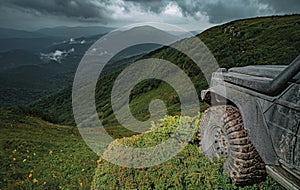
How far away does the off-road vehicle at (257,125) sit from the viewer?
12.0 ft

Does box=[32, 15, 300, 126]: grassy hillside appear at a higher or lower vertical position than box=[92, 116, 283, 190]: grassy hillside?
lower

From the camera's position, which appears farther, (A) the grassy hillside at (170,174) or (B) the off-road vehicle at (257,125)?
(A) the grassy hillside at (170,174)

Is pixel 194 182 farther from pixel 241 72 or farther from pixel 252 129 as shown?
pixel 241 72

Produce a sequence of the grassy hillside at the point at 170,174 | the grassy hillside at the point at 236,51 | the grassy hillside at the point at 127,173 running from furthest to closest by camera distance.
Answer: the grassy hillside at the point at 236,51 < the grassy hillside at the point at 127,173 < the grassy hillside at the point at 170,174

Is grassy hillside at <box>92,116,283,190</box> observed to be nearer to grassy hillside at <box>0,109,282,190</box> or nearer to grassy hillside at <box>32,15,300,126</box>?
grassy hillside at <box>0,109,282,190</box>

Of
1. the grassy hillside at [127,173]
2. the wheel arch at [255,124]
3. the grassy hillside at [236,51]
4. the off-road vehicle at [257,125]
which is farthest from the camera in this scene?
the grassy hillside at [236,51]

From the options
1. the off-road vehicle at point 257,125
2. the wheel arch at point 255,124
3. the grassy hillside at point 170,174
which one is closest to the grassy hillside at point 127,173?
the grassy hillside at point 170,174

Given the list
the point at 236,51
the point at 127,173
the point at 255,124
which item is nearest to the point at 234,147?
the point at 255,124

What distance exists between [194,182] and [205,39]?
110 meters

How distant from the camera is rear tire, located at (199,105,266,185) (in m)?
4.86

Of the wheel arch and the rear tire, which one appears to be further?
the rear tire

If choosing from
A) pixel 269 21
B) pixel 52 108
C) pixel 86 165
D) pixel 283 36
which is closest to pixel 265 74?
pixel 86 165

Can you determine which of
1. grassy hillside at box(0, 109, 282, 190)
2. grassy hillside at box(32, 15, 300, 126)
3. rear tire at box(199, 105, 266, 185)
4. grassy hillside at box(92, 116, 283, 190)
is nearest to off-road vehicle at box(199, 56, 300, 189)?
rear tire at box(199, 105, 266, 185)

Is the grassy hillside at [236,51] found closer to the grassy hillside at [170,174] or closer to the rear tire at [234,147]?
the grassy hillside at [170,174]
